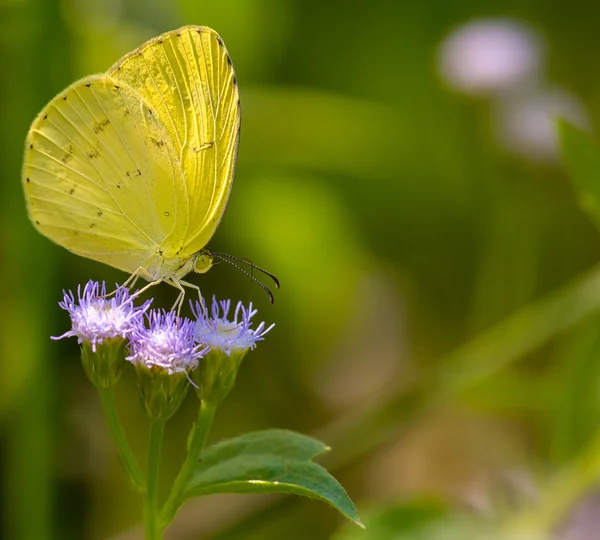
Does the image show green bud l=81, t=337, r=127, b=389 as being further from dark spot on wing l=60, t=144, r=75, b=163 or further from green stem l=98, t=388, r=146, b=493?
dark spot on wing l=60, t=144, r=75, b=163

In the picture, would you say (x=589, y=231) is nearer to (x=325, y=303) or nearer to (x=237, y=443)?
(x=325, y=303)

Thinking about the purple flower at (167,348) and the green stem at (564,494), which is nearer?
the purple flower at (167,348)

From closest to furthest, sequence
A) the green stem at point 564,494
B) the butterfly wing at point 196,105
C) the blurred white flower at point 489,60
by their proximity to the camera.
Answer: the butterfly wing at point 196,105
the green stem at point 564,494
the blurred white flower at point 489,60

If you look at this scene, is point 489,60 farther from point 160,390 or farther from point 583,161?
point 160,390

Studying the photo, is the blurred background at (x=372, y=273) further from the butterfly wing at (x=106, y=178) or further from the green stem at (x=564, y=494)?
the butterfly wing at (x=106, y=178)

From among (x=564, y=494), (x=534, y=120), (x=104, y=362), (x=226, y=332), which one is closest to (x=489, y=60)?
(x=534, y=120)

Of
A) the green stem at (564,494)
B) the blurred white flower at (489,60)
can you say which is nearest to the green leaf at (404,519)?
the green stem at (564,494)
